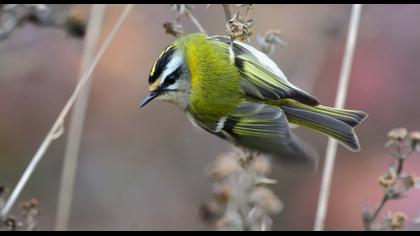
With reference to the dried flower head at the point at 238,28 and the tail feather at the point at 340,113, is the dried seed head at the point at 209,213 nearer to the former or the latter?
the tail feather at the point at 340,113

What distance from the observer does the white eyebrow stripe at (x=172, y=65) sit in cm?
237

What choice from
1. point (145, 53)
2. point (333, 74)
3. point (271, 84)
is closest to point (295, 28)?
point (333, 74)

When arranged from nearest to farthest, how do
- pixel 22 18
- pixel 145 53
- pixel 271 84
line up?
1. pixel 271 84
2. pixel 22 18
3. pixel 145 53

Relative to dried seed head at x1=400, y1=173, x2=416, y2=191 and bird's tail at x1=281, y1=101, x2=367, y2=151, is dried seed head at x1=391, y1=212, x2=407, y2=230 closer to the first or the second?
dried seed head at x1=400, y1=173, x2=416, y2=191

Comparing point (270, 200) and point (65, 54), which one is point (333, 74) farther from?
point (270, 200)

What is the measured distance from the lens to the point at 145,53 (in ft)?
13.9

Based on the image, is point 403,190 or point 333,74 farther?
point 333,74

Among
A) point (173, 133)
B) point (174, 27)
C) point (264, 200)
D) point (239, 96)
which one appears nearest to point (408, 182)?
point (264, 200)

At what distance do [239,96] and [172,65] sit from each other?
10.2 inches

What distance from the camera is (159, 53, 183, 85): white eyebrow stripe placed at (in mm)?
2366

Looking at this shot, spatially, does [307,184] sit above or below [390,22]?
below

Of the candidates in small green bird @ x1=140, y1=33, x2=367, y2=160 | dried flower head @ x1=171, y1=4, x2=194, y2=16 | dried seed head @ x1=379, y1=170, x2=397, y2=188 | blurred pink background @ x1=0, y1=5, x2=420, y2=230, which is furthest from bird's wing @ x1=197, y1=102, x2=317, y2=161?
blurred pink background @ x1=0, y1=5, x2=420, y2=230

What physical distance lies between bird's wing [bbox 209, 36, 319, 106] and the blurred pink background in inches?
49.5

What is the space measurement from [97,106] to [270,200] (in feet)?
7.26
